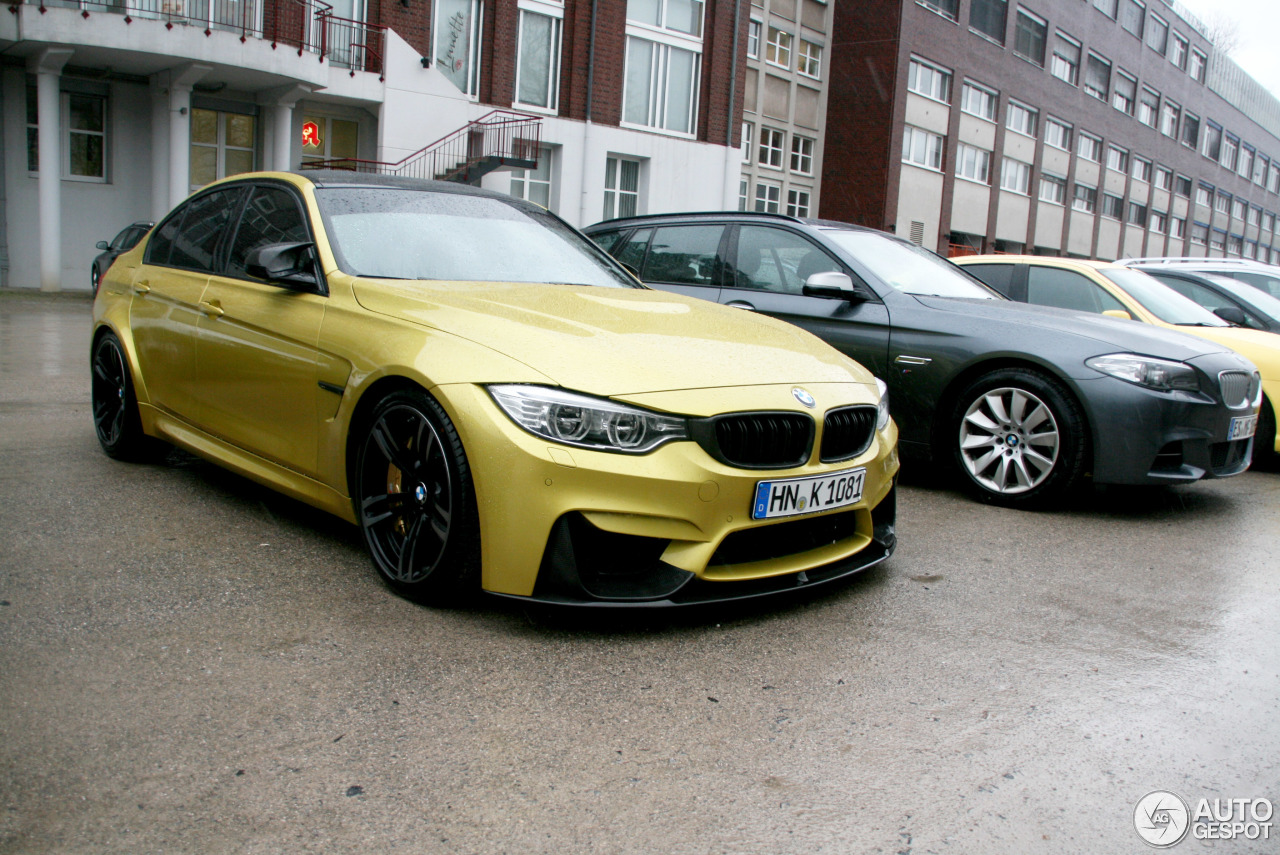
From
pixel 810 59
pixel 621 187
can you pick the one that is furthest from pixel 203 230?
pixel 810 59

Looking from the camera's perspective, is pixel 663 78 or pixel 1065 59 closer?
pixel 663 78

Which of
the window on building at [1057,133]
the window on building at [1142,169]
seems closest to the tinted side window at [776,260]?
the window on building at [1057,133]

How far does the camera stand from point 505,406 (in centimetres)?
321

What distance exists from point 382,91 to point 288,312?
20.8m

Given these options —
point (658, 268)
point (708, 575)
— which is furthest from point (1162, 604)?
point (658, 268)

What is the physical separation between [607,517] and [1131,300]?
5808mm

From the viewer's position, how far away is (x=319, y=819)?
2.22m

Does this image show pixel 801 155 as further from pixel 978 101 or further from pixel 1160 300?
pixel 1160 300

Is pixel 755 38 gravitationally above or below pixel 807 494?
above

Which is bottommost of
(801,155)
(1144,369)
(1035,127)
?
(1144,369)

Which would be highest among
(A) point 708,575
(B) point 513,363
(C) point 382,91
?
(C) point 382,91

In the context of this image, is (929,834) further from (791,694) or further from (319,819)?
(319,819)

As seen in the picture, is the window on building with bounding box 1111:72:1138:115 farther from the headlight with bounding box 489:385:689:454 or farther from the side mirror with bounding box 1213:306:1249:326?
the headlight with bounding box 489:385:689:454

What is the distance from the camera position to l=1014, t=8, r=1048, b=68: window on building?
149ft
